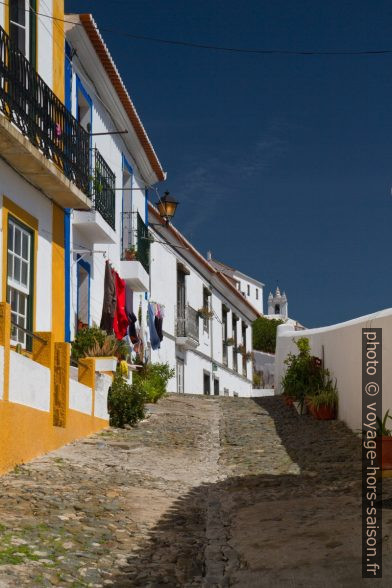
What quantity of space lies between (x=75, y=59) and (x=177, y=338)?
1224cm

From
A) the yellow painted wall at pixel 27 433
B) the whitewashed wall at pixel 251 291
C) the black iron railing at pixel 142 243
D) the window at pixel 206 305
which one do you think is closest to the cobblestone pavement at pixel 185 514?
the yellow painted wall at pixel 27 433

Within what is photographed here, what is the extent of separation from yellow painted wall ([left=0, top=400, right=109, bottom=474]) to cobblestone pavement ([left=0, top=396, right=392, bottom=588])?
13 cm

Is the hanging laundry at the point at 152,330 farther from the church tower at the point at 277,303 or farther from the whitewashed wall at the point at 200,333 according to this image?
the church tower at the point at 277,303

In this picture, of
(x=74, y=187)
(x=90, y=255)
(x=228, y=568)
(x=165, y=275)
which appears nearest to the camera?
(x=228, y=568)

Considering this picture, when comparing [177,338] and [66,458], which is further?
[177,338]

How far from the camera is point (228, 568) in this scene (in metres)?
5.91

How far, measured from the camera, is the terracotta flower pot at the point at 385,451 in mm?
9023

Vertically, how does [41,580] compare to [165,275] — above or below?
below

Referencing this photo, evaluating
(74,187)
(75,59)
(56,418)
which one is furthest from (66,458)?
(75,59)

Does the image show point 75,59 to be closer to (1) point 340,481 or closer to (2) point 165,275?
(1) point 340,481

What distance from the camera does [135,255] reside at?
60.4 feet

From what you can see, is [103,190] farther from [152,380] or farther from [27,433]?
[27,433]

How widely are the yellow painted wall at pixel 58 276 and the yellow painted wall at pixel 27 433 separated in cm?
169

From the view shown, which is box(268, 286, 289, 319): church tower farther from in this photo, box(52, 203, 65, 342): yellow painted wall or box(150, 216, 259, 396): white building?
box(52, 203, 65, 342): yellow painted wall
